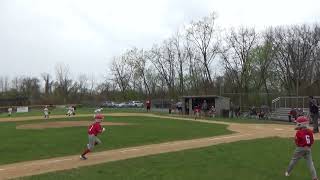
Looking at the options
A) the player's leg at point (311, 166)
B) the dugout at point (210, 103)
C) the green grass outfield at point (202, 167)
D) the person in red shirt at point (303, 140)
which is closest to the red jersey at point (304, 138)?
the person in red shirt at point (303, 140)

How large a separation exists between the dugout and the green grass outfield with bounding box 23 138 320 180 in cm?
3335

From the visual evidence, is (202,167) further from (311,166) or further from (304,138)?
(311,166)

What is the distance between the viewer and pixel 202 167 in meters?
13.8

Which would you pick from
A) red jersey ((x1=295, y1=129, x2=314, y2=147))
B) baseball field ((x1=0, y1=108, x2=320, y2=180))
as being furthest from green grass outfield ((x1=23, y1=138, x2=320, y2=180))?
red jersey ((x1=295, y1=129, x2=314, y2=147))

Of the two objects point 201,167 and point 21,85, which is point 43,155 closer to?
point 201,167

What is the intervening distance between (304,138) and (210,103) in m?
41.6

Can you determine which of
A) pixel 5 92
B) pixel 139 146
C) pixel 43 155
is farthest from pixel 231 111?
pixel 5 92

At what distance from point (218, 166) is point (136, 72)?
9140 cm

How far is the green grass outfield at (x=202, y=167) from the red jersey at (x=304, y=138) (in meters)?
0.90

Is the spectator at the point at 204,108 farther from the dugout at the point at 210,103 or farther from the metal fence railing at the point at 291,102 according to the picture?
the metal fence railing at the point at 291,102

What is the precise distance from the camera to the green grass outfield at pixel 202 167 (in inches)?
484

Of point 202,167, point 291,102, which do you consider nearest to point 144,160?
point 202,167

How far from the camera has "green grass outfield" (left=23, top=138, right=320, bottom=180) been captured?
40.3 feet

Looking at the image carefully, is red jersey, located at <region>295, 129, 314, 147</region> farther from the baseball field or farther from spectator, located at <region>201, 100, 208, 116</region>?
spectator, located at <region>201, 100, 208, 116</region>
